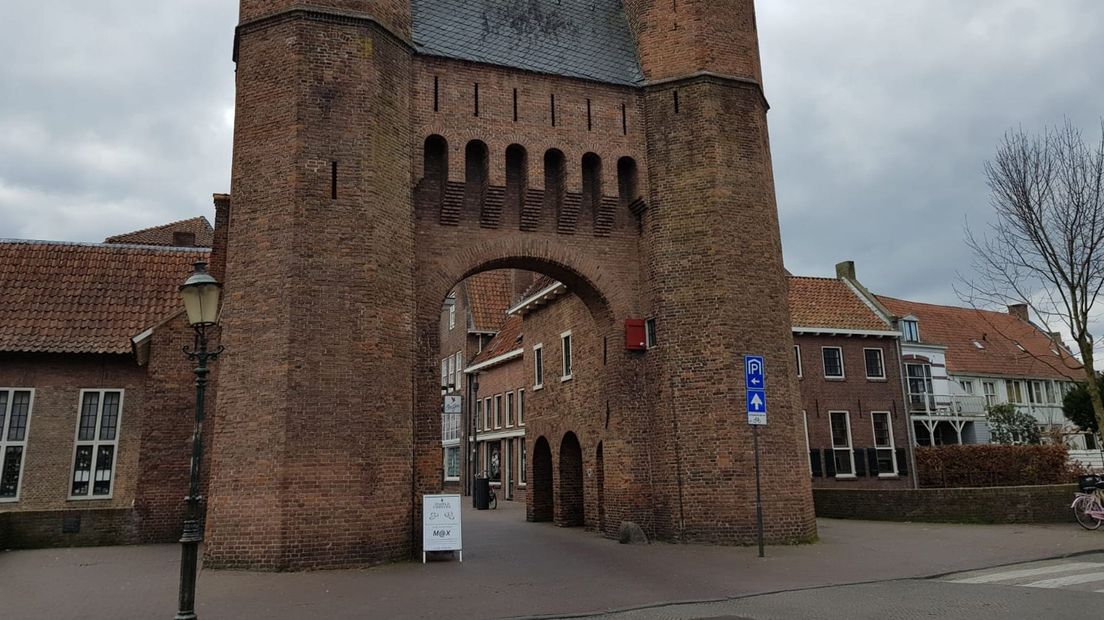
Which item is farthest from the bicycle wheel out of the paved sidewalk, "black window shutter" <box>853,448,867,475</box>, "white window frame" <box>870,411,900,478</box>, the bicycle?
"white window frame" <box>870,411,900,478</box>

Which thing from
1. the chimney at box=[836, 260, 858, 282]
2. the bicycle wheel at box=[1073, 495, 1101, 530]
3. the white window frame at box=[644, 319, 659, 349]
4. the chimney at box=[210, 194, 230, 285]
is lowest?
the bicycle wheel at box=[1073, 495, 1101, 530]

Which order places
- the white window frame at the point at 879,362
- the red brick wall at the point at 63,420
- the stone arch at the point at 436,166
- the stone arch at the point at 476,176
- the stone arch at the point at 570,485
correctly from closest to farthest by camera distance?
the stone arch at the point at 436,166 < the stone arch at the point at 476,176 < the red brick wall at the point at 63,420 < the stone arch at the point at 570,485 < the white window frame at the point at 879,362

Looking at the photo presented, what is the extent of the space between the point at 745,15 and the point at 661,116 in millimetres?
3567

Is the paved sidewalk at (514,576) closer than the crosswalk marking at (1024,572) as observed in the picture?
Yes

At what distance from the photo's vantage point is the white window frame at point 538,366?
2422 cm

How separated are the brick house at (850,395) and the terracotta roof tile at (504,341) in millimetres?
12318

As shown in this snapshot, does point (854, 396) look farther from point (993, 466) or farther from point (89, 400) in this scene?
point (89, 400)

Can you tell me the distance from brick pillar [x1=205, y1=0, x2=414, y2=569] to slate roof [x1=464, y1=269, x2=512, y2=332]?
86.8ft

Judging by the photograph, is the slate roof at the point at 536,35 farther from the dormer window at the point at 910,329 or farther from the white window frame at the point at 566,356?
the dormer window at the point at 910,329

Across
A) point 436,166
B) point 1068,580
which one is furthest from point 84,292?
point 1068,580

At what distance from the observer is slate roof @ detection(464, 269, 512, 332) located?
1652 inches

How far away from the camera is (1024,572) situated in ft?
37.7

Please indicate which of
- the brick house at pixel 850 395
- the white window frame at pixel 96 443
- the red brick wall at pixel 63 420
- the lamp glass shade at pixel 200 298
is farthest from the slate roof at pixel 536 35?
the brick house at pixel 850 395

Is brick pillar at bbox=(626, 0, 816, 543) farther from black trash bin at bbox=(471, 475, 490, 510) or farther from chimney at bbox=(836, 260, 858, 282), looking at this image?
chimney at bbox=(836, 260, 858, 282)
